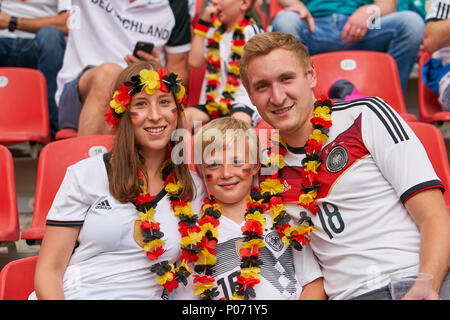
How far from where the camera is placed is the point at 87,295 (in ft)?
5.60

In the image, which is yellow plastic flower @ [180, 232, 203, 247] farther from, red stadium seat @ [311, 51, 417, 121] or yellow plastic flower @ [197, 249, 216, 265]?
red stadium seat @ [311, 51, 417, 121]

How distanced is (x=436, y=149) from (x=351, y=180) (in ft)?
2.21

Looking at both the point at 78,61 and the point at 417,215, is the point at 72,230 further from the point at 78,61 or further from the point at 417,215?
the point at 78,61

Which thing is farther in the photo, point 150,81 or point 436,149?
point 436,149

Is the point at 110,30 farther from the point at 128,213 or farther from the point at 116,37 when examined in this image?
the point at 128,213

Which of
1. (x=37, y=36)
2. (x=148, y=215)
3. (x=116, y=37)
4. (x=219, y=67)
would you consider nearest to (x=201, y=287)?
(x=148, y=215)

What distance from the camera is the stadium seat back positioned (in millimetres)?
2148

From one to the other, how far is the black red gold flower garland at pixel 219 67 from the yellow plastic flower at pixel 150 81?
103cm

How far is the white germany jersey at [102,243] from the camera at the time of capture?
1.73m

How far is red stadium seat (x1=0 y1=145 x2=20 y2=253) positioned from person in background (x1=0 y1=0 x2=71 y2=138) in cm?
110

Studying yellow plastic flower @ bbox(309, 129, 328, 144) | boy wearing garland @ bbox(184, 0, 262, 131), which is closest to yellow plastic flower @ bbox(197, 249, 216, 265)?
yellow plastic flower @ bbox(309, 129, 328, 144)

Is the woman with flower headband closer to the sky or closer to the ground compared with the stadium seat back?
closer to the sky

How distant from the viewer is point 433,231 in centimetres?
152
